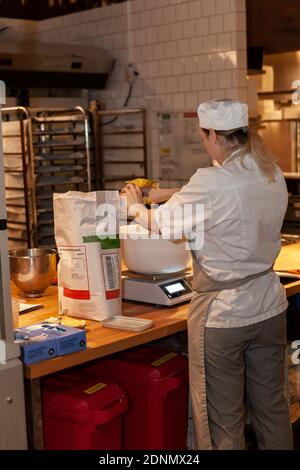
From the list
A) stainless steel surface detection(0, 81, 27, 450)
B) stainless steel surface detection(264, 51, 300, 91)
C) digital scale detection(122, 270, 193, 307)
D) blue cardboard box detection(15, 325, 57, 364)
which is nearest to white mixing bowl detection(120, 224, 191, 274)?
digital scale detection(122, 270, 193, 307)

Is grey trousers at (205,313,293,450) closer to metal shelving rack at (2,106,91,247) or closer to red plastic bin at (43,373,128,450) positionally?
red plastic bin at (43,373,128,450)

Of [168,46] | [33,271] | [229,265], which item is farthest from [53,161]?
[229,265]

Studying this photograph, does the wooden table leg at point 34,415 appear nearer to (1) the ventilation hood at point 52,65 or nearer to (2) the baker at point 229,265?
(2) the baker at point 229,265

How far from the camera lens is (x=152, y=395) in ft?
8.74

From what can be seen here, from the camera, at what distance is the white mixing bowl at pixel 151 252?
287cm

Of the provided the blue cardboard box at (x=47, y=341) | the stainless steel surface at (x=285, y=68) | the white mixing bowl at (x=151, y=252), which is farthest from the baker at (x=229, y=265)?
the stainless steel surface at (x=285, y=68)

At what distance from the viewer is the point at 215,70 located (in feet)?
18.1

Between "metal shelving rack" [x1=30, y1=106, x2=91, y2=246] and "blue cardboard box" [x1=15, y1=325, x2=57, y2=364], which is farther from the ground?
"metal shelving rack" [x1=30, y1=106, x2=91, y2=246]

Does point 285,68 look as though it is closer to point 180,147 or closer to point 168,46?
point 168,46

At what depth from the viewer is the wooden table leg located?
7.35 ft

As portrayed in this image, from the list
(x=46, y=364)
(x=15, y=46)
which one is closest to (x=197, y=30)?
(x=15, y=46)

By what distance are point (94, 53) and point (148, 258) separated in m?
3.70

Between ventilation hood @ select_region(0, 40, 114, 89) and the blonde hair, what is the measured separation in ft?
11.1

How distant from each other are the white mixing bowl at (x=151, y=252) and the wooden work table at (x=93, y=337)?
0.17 metres
